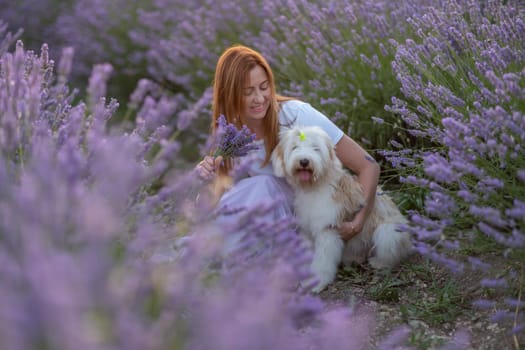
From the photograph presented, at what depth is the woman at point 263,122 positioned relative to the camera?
3.27 m

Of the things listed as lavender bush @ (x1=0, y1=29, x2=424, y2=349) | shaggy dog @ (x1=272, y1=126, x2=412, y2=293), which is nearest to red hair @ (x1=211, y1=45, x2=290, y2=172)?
shaggy dog @ (x1=272, y1=126, x2=412, y2=293)

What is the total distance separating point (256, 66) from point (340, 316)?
2.22 metres

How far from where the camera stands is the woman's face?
3299 mm

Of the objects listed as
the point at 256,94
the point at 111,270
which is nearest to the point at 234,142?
the point at 256,94

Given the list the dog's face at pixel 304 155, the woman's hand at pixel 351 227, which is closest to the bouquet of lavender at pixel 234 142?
the dog's face at pixel 304 155

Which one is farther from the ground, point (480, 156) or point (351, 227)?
point (480, 156)

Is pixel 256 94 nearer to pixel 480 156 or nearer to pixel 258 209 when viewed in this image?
pixel 480 156

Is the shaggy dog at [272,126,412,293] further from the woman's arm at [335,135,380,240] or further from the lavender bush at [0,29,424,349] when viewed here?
the lavender bush at [0,29,424,349]

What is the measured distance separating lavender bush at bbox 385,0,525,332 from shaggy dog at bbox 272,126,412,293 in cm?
26

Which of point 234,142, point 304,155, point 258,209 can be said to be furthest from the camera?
point 304,155

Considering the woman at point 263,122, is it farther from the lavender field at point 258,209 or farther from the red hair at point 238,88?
the lavender field at point 258,209

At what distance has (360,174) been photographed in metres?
3.33

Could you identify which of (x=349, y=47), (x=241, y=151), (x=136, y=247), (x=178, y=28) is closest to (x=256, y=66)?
(x=241, y=151)

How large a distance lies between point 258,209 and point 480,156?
131 centimetres
